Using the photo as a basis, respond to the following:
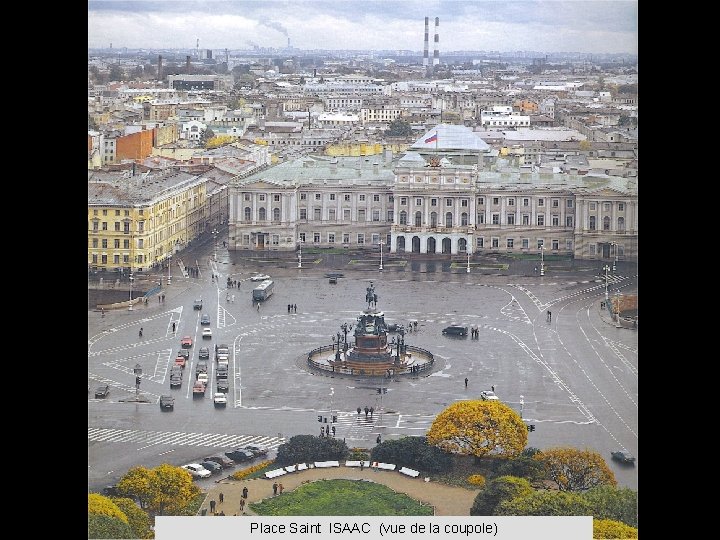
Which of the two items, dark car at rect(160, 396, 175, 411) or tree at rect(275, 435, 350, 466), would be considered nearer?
tree at rect(275, 435, 350, 466)

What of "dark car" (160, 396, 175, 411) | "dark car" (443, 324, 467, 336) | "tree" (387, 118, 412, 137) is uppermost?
"tree" (387, 118, 412, 137)

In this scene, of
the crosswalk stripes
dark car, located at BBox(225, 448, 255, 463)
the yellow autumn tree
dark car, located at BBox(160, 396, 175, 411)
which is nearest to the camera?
the yellow autumn tree

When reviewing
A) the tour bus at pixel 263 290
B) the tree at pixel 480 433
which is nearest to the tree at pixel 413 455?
the tree at pixel 480 433

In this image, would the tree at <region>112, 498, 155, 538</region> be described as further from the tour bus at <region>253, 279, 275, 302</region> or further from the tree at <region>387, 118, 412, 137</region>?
the tree at <region>387, 118, 412, 137</region>

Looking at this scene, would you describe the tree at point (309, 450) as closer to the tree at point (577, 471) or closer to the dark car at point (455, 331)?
the tree at point (577, 471)

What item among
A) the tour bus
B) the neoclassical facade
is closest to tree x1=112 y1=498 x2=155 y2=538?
the tour bus
